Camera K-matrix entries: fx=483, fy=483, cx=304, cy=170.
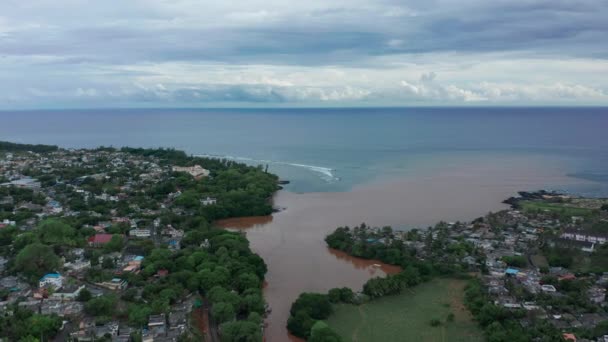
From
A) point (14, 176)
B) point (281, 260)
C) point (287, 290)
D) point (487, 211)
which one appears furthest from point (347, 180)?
point (14, 176)

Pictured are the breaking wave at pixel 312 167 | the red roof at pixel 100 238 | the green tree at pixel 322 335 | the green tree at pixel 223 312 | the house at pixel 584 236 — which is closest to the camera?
the green tree at pixel 322 335

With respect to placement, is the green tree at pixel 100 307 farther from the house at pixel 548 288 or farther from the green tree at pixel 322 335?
the house at pixel 548 288

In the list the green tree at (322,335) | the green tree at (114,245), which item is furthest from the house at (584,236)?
the green tree at (114,245)

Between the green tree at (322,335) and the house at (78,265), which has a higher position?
the green tree at (322,335)

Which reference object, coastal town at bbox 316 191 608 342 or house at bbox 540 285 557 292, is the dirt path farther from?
house at bbox 540 285 557 292

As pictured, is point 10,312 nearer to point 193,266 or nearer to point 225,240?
point 193,266

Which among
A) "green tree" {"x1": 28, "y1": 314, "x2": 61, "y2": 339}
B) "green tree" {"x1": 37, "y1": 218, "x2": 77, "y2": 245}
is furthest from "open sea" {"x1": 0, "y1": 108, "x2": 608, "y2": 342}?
"green tree" {"x1": 37, "y1": 218, "x2": 77, "y2": 245}

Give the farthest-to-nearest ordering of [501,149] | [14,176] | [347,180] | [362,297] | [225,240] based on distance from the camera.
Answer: [501,149]
[347,180]
[14,176]
[225,240]
[362,297]
